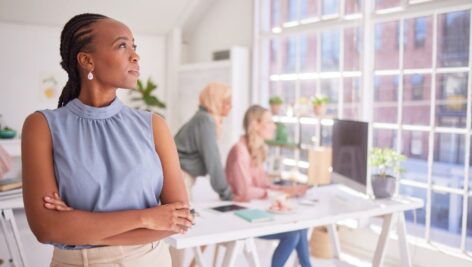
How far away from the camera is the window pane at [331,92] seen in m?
4.65

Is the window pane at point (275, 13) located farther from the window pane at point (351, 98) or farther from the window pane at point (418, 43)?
the window pane at point (418, 43)

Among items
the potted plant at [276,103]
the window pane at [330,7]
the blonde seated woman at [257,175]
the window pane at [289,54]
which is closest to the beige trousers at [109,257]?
the blonde seated woman at [257,175]

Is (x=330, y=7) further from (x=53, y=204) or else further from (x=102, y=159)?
(x=53, y=204)

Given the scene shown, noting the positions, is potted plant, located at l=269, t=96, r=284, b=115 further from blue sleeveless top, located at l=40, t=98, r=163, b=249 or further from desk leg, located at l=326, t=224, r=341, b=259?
blue sleeveless top, located at l=40, t=98, r=163, b=249

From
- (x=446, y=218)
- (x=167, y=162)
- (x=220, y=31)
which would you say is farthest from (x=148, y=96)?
(x=167, y=162)

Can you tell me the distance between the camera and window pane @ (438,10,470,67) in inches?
141

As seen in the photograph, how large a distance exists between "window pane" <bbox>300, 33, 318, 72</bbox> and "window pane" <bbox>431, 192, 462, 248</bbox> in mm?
1813

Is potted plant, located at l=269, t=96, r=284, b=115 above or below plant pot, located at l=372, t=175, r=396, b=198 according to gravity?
above

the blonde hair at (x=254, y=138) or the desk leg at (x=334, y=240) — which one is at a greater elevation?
the blonde hair at (x=254, y=138)

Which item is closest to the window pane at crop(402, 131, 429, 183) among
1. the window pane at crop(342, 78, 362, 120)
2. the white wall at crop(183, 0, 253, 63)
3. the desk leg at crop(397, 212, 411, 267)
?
the window pane at crop(342, 78, 362, 120)

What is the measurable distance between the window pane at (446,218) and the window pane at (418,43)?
1.03m

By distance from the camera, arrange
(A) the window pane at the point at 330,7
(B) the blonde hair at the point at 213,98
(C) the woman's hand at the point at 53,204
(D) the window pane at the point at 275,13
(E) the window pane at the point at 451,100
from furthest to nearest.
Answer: (D) the window pane at the point at 275,13 → (A) the window pane at the point at 330,7 → (E) the window pane at the point at 451,100 → (B) the blonde hair at the point at 213,98 → (C) the woman's hand at the point at 53,204

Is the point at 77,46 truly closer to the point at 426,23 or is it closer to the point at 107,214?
the point at 107,214

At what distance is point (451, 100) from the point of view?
3.67m
